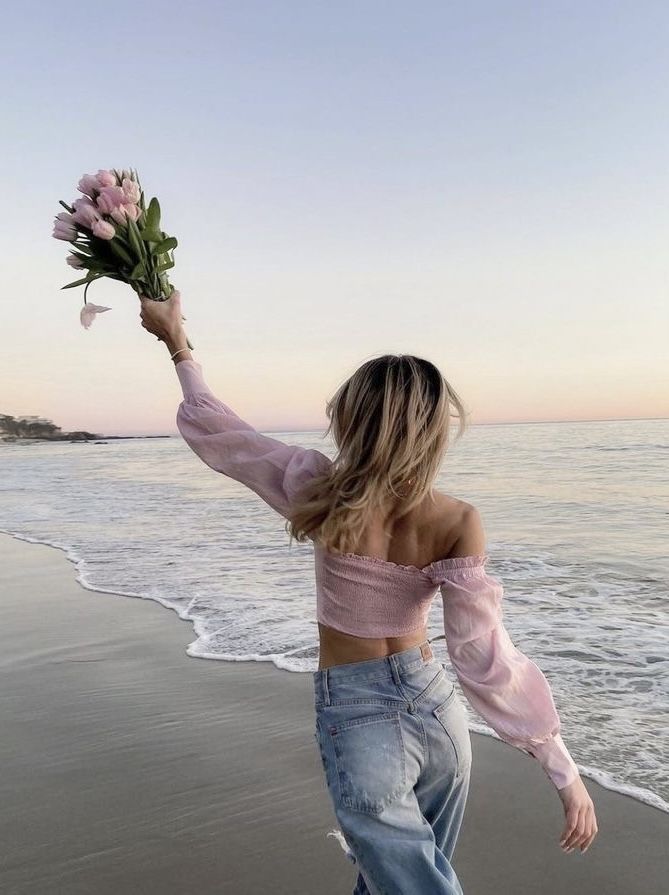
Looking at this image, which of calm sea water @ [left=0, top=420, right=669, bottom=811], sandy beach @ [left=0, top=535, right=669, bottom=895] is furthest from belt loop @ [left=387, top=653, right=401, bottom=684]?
calm sea water @ [left=0, top=420, right=669, bottom=811]

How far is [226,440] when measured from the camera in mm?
1888

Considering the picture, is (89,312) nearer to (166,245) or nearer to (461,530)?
(166,245)

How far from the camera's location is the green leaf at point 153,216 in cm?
202

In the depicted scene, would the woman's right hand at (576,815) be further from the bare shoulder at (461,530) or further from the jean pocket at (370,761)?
the bare shoulder at (461,530)

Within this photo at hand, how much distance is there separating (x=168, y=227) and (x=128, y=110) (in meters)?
13.9

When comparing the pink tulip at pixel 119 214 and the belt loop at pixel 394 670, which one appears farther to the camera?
the pink tulip at pixel 119 214

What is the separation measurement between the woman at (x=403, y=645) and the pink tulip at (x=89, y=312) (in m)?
0.69

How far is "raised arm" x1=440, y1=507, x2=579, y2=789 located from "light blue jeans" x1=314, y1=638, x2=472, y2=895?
0.10 metres

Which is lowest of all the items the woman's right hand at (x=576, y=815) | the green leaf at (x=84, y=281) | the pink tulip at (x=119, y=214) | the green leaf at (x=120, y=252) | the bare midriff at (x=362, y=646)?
the woman's right hand at (x=576, y=815)

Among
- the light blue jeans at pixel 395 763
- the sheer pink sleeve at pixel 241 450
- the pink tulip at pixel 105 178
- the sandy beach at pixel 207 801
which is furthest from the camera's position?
the sandy beach at pixel 207 801

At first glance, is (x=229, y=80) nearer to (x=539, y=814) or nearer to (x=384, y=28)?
(x=384, y=28)

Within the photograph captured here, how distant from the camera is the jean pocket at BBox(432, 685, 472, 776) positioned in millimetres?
1698

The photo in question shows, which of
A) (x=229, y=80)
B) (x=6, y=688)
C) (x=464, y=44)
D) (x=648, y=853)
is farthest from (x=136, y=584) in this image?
(x=464, y=44)

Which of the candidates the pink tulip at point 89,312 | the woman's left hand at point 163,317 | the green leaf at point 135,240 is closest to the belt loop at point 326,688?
the woman's left hand at point 163,317
